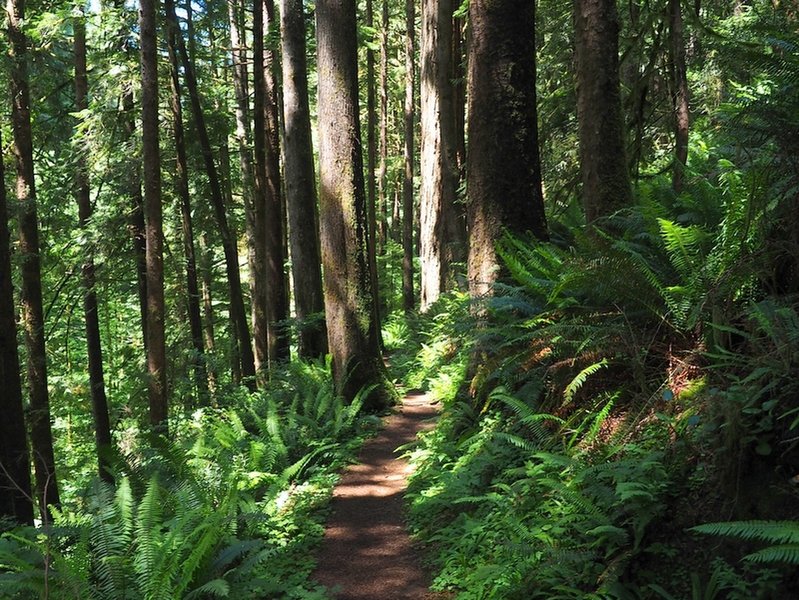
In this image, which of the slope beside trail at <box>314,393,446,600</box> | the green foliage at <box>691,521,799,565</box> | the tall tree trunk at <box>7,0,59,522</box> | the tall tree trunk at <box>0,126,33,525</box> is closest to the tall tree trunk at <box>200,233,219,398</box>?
the tall tree trunk at <box>7,0,59,522</box>

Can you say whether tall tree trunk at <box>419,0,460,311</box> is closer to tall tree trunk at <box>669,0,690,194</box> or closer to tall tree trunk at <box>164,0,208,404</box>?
tall tree trunk at <box>164,0,208,404</box>

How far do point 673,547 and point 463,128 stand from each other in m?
13.9

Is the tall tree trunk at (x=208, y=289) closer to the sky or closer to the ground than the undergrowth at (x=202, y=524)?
closer to the sky

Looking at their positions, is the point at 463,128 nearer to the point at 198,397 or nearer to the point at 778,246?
the point at 198,397

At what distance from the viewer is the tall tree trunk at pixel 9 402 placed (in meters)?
7.71

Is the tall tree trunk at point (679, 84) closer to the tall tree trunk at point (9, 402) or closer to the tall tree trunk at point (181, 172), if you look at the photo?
the tall tree trunk at point (9, 402)

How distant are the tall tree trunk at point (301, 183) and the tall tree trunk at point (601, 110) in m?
5.76

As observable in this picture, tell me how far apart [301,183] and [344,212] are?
311 cm

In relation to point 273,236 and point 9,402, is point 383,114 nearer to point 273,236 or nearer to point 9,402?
point 273,236

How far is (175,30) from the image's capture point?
44.8 ft

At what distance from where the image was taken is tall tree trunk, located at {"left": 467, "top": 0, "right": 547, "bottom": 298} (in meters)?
6.36

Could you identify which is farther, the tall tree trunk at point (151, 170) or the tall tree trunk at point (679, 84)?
the tall tree trunk at point (151, 170)

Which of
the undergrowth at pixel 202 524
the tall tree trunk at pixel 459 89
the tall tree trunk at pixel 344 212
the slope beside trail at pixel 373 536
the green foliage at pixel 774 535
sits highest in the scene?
the tall tree trunk at pixel 459 89

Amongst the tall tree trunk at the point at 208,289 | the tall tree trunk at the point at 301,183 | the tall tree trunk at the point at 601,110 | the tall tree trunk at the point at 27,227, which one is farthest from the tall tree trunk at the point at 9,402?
the tall tree trunk at the point at 601,110
